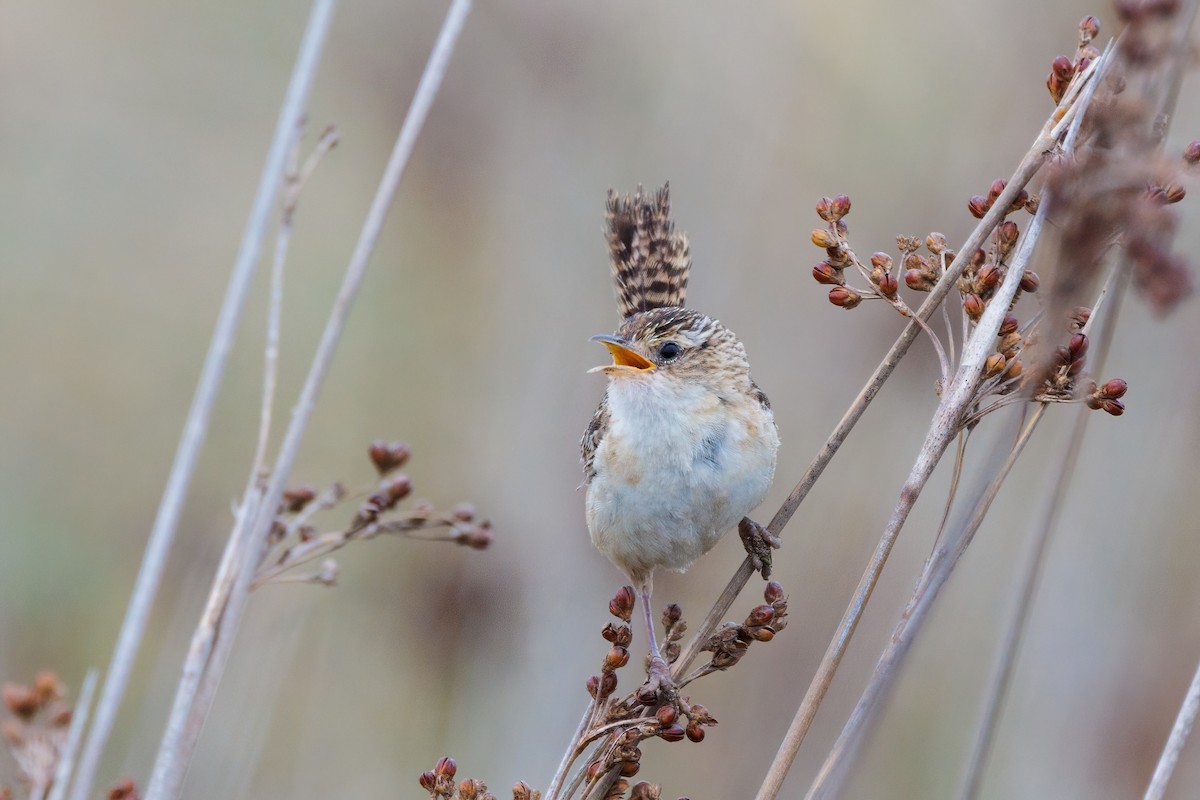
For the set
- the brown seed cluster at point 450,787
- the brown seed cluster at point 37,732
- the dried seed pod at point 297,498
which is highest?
the dried seed pod at point 297,498

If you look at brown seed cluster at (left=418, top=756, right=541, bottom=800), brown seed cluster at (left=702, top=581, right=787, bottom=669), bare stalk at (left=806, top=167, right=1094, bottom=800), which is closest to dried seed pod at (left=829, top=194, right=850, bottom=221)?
bare stalk at (left=806, top=167, right=1094, bottom=800)

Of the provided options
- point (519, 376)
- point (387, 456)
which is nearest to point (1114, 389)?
point (387, 456)

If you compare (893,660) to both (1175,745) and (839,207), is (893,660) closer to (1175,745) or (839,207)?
(1175,745)

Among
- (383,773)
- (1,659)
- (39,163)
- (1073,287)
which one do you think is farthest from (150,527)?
(1073,287)

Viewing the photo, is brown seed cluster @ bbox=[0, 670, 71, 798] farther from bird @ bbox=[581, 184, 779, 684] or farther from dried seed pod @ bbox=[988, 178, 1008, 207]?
dried seed pod @ bbox=[988, 178, 1008, 207]

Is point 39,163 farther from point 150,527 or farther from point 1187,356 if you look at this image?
point 1187,356

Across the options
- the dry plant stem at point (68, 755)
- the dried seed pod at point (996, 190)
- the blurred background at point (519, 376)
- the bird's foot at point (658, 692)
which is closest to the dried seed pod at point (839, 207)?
the dried seed pod at point (996, 190)

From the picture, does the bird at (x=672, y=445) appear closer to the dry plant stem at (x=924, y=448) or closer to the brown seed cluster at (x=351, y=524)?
the brown seed cluster at (x=351, y=524)
